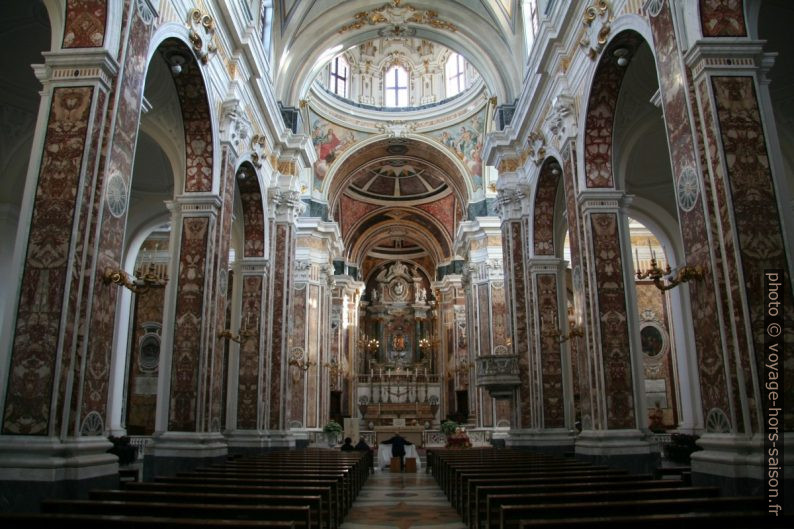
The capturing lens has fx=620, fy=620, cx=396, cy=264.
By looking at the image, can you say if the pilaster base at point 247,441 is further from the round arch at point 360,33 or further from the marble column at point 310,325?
the round arch at point 360,33

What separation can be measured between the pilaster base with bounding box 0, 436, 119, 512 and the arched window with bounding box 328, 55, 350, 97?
70.8ft

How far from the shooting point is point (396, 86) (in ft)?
88.9

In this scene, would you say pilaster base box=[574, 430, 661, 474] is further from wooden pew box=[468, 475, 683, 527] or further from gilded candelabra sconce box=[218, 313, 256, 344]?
gilded candelabra sconce box=[218, 313, 256, 344]

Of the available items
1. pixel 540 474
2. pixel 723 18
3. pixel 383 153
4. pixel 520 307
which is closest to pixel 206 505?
pixel 540 474

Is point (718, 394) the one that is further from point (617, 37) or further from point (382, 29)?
point (382, 29)

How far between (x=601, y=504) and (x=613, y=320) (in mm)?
5550

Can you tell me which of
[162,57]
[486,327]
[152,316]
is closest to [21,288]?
[162,57]

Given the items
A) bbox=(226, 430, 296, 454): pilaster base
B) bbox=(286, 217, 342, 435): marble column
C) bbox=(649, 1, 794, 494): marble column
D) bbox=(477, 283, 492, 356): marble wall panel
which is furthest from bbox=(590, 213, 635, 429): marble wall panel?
bbox=(286, 217, 342, 435): marble column

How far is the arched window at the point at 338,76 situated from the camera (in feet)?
83.5

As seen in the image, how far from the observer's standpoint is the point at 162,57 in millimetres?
9312

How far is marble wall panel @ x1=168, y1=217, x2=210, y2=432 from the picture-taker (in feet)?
30.3

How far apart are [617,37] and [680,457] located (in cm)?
882

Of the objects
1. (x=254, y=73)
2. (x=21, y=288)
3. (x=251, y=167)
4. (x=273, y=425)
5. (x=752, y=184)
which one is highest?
(x=254, y=73)

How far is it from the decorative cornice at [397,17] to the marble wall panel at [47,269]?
468 inches
